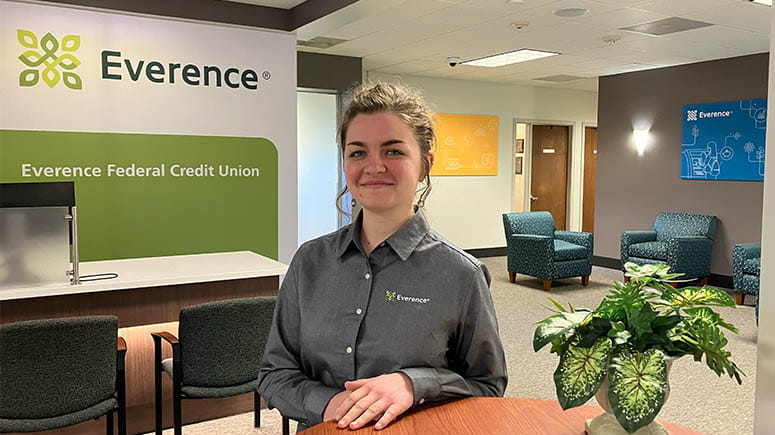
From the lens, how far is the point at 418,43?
6.75m

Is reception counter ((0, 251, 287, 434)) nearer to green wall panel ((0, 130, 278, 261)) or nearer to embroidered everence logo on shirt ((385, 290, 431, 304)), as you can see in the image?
green wall panel ((0, 130, 278, 261))

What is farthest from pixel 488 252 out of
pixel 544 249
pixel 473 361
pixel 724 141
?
pixel 473 361

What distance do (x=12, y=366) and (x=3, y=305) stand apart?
22.8 inches

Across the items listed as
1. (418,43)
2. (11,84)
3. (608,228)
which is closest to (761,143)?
(608,228)

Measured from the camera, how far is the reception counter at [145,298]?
297 cm

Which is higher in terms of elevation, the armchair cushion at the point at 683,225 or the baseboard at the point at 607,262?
the armchair cushion at the point at 683,225

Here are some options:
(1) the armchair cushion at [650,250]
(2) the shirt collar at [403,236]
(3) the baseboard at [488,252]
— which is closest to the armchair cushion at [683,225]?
(1) the armchair cushion at [650,250]

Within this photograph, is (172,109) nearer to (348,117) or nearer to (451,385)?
(348,117)

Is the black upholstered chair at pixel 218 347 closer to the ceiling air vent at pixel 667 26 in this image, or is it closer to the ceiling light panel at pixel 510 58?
the ceiling air vent at pixel 667 26

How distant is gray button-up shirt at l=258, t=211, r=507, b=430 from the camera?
4.58 feet

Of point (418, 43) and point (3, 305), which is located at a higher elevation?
point (418, 43)

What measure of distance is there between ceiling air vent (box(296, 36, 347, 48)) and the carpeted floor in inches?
128

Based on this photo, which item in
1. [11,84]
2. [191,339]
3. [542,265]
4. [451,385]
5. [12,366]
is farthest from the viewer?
[542,265]

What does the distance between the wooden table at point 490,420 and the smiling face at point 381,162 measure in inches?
17.8
